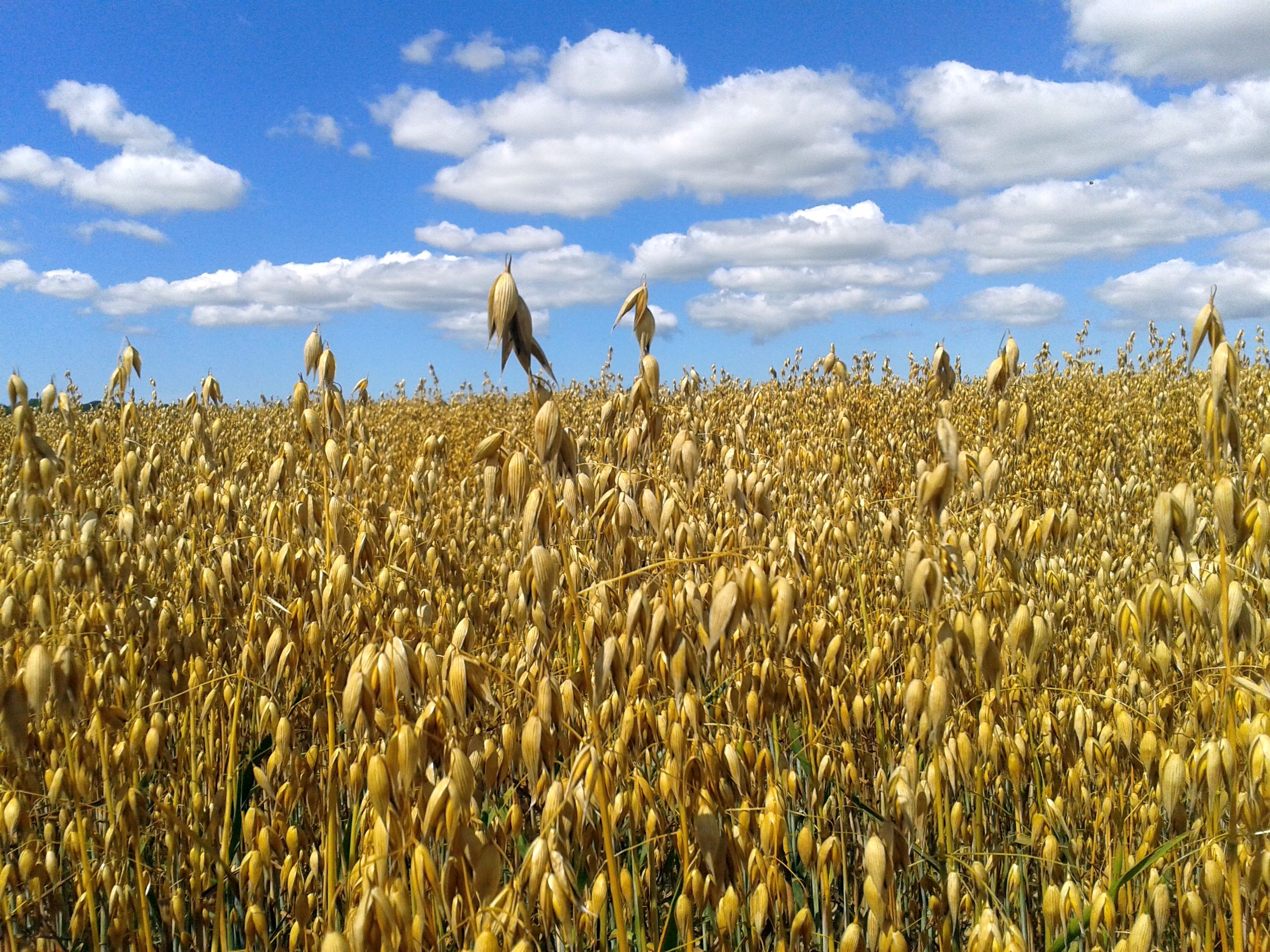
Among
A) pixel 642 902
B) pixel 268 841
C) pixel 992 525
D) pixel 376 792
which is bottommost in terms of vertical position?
pixel 642 902

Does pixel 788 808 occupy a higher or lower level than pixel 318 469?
lower

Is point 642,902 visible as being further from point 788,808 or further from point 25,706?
point 25,706

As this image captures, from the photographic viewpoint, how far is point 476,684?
47.1 inches

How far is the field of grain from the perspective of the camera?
4.03 ft

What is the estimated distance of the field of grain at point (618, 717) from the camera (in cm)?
123

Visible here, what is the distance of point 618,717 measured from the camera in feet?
5.88

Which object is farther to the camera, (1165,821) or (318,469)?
(318,469)

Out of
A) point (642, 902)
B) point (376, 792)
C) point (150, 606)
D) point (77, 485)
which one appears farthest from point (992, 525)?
point (77, 485)

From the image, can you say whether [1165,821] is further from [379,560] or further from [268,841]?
[379,560]

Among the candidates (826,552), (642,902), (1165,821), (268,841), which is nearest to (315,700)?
(268,841)

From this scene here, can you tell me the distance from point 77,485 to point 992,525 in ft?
7.92

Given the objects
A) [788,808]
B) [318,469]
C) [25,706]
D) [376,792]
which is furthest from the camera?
[318,469]

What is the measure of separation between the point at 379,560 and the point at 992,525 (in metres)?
1.64

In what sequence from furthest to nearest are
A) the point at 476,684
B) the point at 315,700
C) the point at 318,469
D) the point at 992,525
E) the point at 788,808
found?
the point at 318,469 < the point at 315,700 < the point at 992,525 < the point at 788,808 < the point at 476,684
